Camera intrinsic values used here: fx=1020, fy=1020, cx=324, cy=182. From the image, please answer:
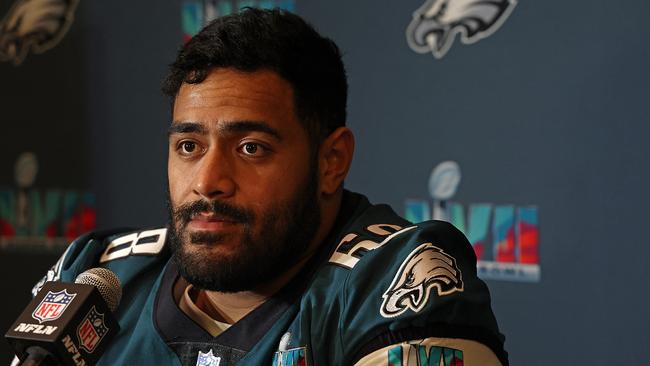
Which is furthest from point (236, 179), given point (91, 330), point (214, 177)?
point (91, 330)

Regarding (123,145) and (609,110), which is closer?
(609,110)

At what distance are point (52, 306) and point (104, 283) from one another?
20 centimetres

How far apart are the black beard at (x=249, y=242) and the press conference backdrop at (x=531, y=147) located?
66 centimetres

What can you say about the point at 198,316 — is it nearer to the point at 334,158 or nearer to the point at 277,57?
the point at 334,158

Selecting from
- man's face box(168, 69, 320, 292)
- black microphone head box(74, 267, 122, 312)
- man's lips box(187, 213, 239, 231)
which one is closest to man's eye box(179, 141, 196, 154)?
man's face box(168, 69, 320, 292)

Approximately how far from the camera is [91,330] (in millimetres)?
1376

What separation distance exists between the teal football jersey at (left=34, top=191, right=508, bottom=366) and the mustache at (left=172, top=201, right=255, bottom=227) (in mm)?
146

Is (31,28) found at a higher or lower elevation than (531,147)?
higher

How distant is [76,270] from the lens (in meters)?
1.83

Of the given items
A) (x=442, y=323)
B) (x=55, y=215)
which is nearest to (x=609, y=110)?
(x=442, y=323)

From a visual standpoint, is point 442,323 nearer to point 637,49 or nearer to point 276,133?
point 276,133

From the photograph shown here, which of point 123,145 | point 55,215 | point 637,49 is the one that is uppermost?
point 637,49

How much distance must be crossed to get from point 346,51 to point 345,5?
122 millimetres

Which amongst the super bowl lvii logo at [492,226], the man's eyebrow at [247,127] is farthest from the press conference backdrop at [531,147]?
the man's eyebrow at [247,127]
